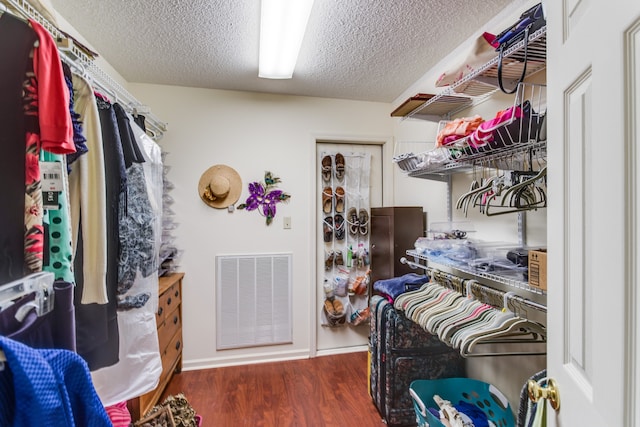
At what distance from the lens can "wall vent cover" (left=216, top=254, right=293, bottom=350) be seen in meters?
2.51

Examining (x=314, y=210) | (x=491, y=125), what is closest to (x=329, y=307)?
(x=314, y=210)

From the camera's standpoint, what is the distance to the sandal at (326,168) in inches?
106

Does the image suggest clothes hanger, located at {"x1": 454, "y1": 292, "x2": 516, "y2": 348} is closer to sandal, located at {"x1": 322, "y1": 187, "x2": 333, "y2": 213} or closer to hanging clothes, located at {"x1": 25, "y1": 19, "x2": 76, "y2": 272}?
hanging clothes, located at {"x1": 25, "y1": 19, "x2": 76, "y2": 272}

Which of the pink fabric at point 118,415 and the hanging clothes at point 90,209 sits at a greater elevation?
the hanging clothes at point 90,209

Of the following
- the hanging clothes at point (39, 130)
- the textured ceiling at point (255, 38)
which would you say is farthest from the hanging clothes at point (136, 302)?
the textured ceiling at point (255, 38)

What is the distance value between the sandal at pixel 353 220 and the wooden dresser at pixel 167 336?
5.09ft

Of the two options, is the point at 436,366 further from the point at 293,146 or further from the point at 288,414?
the point at 293,146

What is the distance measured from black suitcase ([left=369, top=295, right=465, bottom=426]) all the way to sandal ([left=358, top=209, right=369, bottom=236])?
1054mm

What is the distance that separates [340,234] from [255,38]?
1.71 m

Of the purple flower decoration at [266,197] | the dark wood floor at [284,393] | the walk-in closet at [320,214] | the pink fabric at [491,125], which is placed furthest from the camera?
the purple flower decoration at [266,197]

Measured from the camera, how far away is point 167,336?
207 centimetres

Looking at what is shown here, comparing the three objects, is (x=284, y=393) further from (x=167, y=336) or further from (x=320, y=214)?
(x=320, y=214)

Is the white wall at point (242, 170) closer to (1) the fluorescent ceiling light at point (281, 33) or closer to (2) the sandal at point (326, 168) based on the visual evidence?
(2) the sandal at point (326, 168)
